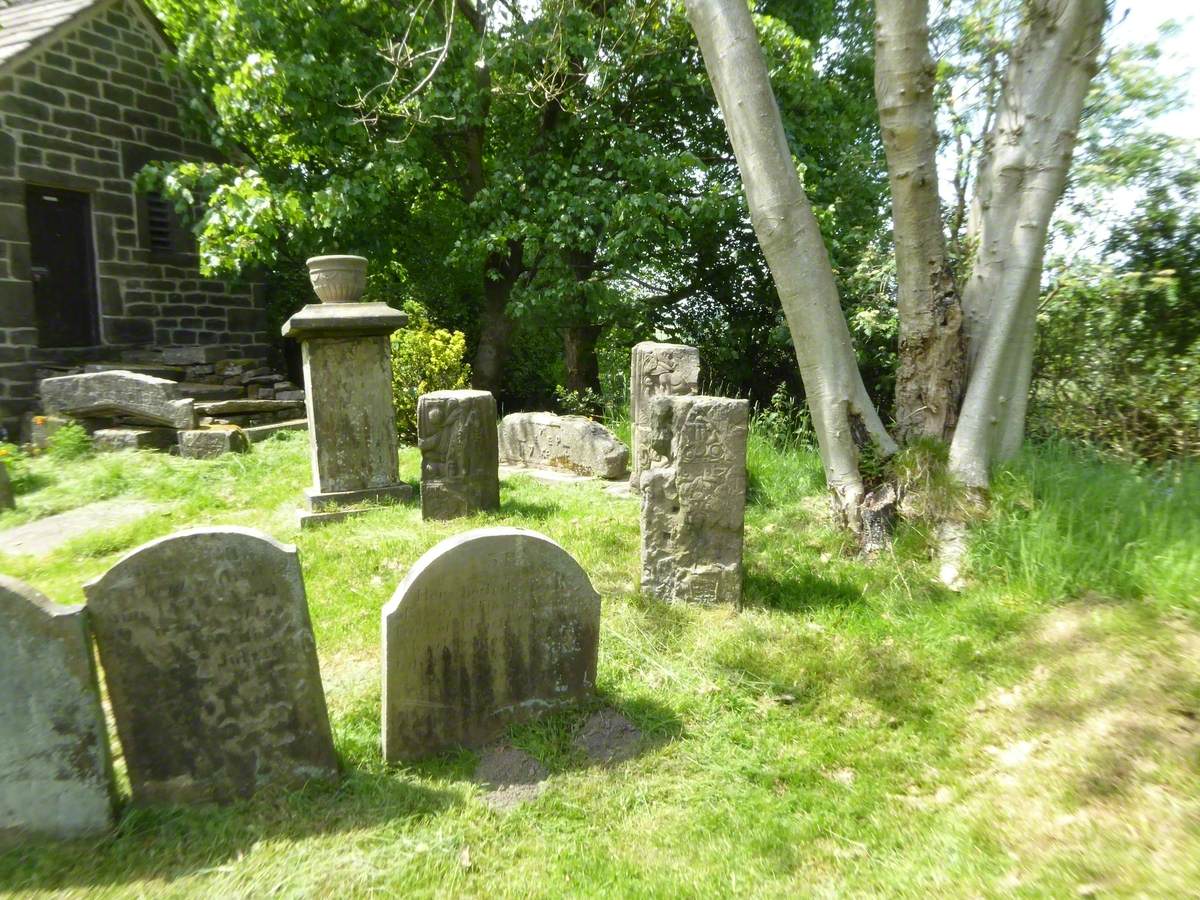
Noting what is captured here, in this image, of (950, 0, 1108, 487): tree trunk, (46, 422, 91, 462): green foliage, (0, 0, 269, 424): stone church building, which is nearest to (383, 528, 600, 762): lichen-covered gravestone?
(950, 0, 1108, 487): tree trunk

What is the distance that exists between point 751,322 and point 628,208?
2.98 meters

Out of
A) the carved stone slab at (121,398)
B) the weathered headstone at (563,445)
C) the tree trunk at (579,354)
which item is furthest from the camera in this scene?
the tree trunk at (579,354)

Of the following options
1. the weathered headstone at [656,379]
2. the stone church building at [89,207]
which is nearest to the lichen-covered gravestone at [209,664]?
the weathered headstone at [656,379]

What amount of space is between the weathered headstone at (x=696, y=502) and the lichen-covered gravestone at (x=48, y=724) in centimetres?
290

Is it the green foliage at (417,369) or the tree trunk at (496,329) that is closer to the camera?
the green foliage at (417,369)

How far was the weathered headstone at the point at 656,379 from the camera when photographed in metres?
7.21

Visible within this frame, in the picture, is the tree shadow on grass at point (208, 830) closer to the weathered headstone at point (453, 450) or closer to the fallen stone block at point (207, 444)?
the weathered headstone at point (453, 450)

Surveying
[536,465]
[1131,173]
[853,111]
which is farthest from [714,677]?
[853,111]

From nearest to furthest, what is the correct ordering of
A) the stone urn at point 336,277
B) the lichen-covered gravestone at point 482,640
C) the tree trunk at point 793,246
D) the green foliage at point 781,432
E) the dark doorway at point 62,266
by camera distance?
the lichen-covered gravestone at point 482,640
the tree trunk at point 793,246
the stone urn at point 336,277
the green foliage at point 781,432
the dark doorway at point 62,266

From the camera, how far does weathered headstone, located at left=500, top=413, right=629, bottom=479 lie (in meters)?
8.01

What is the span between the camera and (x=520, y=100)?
1172cm

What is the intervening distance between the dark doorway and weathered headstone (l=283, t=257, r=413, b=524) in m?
6.49

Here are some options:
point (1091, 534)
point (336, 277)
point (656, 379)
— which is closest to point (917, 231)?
point (1091, 534)

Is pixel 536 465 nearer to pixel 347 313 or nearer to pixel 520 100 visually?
pixel 347 313
